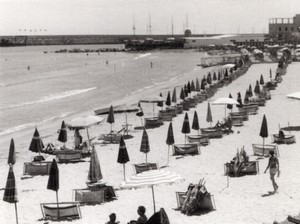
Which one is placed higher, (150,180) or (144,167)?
(150,180)

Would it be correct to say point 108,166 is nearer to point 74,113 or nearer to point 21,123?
point 21,123

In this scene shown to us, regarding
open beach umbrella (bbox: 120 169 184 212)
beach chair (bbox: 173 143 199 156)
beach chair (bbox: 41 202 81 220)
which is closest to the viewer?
open beach umbrella (bbox: 120 169 184 212)

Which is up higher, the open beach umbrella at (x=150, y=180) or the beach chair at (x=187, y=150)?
the open beach umbrella at (x=150, y=180)

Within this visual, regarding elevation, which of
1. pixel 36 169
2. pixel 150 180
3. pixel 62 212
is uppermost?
pixel 150 180

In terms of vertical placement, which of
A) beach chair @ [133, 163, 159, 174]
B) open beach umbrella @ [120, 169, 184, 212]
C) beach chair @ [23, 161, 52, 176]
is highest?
open beach umbrella @ [120, 169, 184, 212]

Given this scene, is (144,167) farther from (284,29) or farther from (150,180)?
(284,29)

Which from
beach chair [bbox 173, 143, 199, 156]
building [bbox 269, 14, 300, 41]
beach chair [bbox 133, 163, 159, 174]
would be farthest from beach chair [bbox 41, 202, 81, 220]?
building [bbox 269, 14, 300, 41]

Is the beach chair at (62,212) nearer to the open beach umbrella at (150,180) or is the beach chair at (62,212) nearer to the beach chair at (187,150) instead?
the open beach umbrella at (150,180)

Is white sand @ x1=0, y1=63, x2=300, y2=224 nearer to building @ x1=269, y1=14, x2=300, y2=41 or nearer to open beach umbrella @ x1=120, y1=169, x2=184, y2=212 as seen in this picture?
open beach umbrella @ x1=120, y1=169, x2=184, y2=212

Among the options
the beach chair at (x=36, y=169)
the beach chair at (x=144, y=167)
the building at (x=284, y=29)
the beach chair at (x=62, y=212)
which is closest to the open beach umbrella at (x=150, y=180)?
the beach chair at (x=62, y=212)

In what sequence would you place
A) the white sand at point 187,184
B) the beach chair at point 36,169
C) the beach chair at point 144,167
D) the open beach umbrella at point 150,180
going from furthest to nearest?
1. the beach chair at point 36,169
2. the beach chair at point 144,167
3. the white sand at point 187,184
4. the open beach umbrella at point 150,180

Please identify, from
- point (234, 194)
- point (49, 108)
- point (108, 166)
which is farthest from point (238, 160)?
point (49, 108)

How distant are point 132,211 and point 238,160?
3915 millimetres

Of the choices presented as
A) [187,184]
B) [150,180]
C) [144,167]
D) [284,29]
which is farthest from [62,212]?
[284,29]
